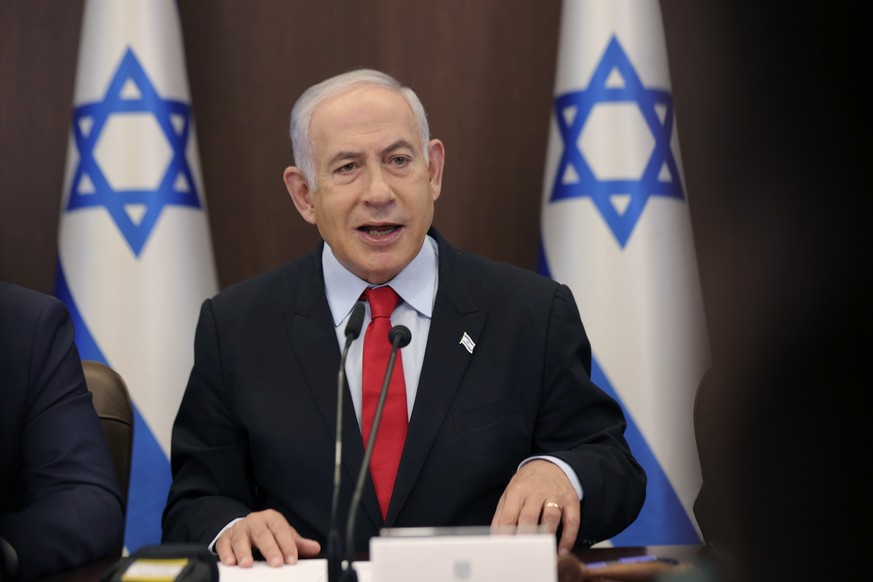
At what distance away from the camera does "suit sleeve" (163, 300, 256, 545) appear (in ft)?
6.50

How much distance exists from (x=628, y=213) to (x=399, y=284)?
1.06m

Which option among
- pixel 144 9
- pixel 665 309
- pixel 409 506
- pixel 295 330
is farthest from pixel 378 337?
pixel 144 9

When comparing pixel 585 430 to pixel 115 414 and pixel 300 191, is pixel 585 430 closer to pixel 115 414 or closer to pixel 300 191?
pixel 300 191

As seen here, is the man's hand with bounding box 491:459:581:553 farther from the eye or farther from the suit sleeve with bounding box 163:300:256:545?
the eye

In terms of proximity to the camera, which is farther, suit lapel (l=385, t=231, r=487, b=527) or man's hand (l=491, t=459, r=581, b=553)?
suit lapel (l=385, t=231, r=487, b=527)

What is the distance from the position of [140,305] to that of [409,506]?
1426 millimetres

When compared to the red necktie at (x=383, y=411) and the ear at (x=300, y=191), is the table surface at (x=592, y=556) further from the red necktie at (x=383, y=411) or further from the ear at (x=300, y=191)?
the ear at (x=300, y=191)

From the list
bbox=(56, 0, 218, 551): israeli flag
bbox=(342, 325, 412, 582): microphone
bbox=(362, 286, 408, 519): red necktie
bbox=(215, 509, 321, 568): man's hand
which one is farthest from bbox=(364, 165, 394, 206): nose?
bbox=(56, 0, 218, 551): israeli flag

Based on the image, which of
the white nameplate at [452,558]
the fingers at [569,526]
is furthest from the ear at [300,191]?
the white nameplate at [452,558]

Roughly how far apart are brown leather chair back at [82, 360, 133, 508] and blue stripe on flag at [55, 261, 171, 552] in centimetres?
62

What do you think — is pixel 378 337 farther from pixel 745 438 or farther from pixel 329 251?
pixel 745 438

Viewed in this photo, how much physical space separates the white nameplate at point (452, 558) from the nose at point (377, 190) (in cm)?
120

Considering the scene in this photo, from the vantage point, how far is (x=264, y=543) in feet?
5.20

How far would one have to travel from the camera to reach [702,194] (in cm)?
25
